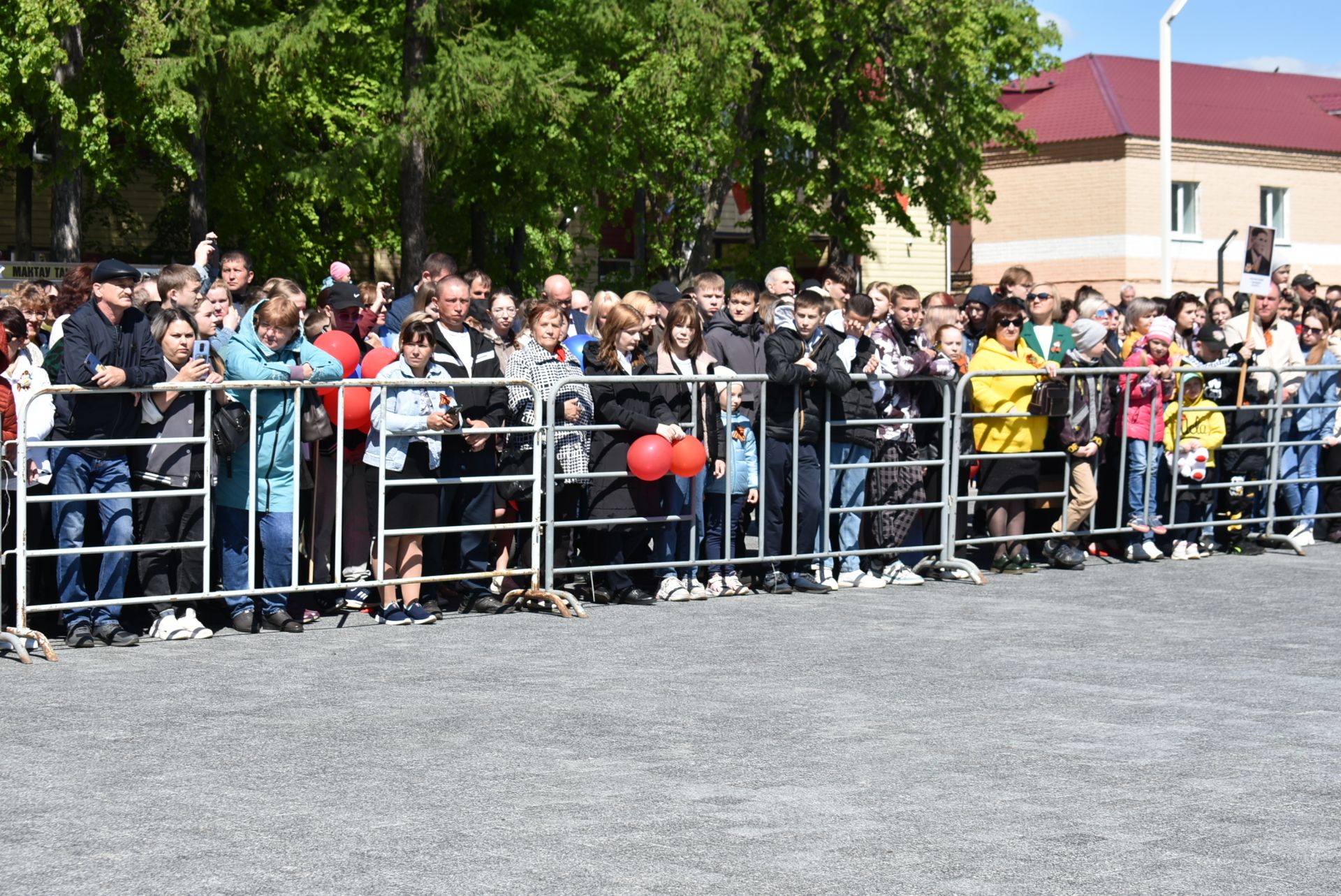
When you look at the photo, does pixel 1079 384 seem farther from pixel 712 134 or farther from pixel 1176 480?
pixel 712 134

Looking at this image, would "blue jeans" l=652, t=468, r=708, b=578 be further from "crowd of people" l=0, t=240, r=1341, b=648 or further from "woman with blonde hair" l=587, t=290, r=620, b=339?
"woman with blonde hair" l=587, t=290, r=620, b=339

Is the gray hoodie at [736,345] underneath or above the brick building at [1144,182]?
underneath

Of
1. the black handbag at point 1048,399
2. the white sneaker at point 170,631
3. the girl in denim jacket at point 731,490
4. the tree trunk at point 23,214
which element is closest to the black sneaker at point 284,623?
the white sneaker at point 170,631

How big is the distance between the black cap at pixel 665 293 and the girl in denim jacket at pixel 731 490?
1964 millimetres

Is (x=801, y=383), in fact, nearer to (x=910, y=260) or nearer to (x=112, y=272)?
(x=112, y=272)

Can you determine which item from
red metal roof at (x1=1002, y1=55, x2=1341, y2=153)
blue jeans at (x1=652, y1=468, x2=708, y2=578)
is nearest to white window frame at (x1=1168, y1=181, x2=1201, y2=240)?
red metal roof at (x1=1002, y1=55, x2=1341, y2=153)

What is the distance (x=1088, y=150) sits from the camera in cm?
5491

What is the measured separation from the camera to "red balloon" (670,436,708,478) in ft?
39.9

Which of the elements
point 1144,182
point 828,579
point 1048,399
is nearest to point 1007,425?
point 1048,399

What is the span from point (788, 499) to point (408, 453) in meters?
2.93

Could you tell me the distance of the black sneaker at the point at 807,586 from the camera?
13203mm

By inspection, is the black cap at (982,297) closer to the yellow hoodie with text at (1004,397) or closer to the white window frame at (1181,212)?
the yellow hoodie with text at (1004,397)

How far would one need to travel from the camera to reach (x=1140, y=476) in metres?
15.0

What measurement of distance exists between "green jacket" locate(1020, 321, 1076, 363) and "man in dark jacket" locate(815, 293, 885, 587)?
1.84m
